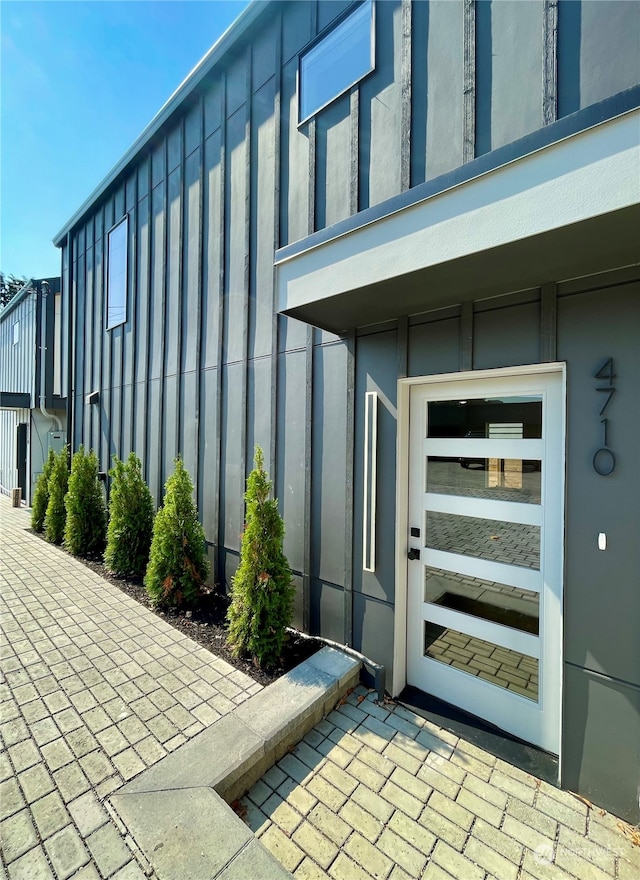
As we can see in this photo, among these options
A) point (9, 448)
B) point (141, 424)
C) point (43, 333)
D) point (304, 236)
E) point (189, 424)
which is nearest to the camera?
point (304, 236)

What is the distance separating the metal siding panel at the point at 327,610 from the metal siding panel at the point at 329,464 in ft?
0.28

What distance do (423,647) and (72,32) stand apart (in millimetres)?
8761

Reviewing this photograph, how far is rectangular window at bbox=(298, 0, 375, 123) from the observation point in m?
3.28

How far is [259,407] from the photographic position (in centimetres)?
433

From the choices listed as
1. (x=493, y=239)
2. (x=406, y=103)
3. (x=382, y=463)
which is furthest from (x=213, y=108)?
(x=382, y=463)

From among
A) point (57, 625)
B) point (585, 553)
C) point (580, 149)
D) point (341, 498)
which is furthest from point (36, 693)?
point (580, 149)

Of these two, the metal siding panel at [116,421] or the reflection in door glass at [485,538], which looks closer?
the reflection in door glass at [485,538]

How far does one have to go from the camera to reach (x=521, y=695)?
2592mm

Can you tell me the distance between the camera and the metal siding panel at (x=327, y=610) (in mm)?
3430

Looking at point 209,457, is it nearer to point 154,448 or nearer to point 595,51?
point 154,448

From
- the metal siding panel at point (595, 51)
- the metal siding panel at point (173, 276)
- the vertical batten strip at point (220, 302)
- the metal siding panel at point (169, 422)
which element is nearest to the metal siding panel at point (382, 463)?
the metal siding panel at point (595, 51)

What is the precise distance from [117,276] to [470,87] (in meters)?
7.01

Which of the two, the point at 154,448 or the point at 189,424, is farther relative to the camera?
the point at 154,448

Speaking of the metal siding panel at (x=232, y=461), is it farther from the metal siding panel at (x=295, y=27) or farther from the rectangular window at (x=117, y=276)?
the rectangular window at (x=117, y=276)
